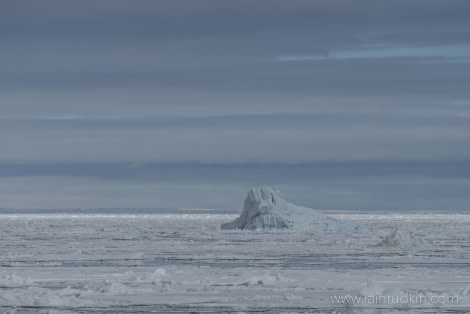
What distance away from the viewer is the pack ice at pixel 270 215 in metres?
34.0

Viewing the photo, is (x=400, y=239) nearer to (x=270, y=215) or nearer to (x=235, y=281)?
(x=235, y=281)

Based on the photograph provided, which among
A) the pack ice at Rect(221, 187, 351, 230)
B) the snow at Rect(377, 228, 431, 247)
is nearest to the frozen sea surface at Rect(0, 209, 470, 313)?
the snow at Rect(377, 228, 431, 247)

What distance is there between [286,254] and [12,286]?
26.8 ft

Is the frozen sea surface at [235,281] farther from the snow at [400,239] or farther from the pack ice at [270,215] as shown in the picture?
the pack ice at [270,215]

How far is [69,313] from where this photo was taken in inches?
354

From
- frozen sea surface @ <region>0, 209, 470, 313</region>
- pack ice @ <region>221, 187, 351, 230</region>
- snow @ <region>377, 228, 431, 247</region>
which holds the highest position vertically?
pack ice @ <region>221, 187, 351, 230</region>

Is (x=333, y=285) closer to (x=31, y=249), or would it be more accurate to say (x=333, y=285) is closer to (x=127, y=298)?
(x=127, y=298)

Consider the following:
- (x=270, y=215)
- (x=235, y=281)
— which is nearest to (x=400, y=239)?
(x=235, y=281)

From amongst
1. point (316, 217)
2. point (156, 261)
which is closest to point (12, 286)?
point (156, 261)

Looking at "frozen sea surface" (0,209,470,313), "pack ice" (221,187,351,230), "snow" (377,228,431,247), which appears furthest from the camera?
"pack ice" (221,187,351,230)

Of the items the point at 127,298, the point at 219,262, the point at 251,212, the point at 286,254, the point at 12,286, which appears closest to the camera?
the point at 127,298

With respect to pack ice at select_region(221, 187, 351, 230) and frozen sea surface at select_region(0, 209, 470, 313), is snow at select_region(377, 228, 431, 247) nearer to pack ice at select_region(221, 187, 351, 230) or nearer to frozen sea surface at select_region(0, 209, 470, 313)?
frozen sea surface at select_region(0, 209, 470, 313)

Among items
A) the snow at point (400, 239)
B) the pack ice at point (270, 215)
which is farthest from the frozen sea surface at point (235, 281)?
Result: the pack ice at point (270, 215)

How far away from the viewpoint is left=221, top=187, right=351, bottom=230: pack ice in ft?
112
